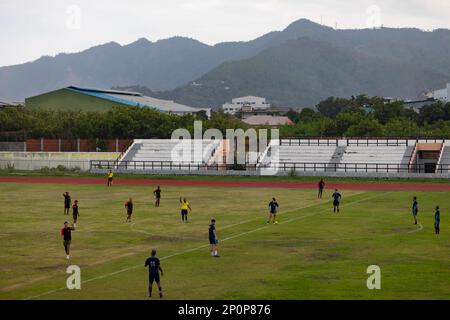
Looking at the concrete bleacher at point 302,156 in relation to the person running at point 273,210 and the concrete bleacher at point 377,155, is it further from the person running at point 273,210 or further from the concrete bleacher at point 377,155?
the person running at point 273,210

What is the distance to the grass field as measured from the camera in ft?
87.1

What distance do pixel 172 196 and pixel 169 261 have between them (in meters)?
29.9

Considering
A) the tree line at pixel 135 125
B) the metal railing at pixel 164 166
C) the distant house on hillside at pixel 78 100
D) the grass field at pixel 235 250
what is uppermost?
the distant house on hillside at pixel 78 100

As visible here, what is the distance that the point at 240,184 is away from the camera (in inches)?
2953

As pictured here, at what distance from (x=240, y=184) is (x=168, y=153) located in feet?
72.0

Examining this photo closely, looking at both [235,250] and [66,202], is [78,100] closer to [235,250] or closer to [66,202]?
[66,202]

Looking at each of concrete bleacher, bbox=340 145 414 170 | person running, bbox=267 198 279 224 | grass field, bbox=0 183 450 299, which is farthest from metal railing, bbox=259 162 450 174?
person running, bbox=267 198 279 224

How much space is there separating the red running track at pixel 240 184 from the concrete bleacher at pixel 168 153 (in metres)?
9.84

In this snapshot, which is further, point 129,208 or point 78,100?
point 78,100

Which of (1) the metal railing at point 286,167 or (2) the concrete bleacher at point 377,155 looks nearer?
(1) the metal railing at point 286,167

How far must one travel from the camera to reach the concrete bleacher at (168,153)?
Result: 296 ft

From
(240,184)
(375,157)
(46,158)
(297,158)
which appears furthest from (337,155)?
(46,158)

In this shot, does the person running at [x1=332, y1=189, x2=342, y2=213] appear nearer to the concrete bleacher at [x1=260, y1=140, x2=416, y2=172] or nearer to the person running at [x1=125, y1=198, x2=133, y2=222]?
the person running at [x1=125, y1=198, x2=133, y2=222]

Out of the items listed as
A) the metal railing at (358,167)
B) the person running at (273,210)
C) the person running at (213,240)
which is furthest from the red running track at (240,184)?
the person running at (213,240)
